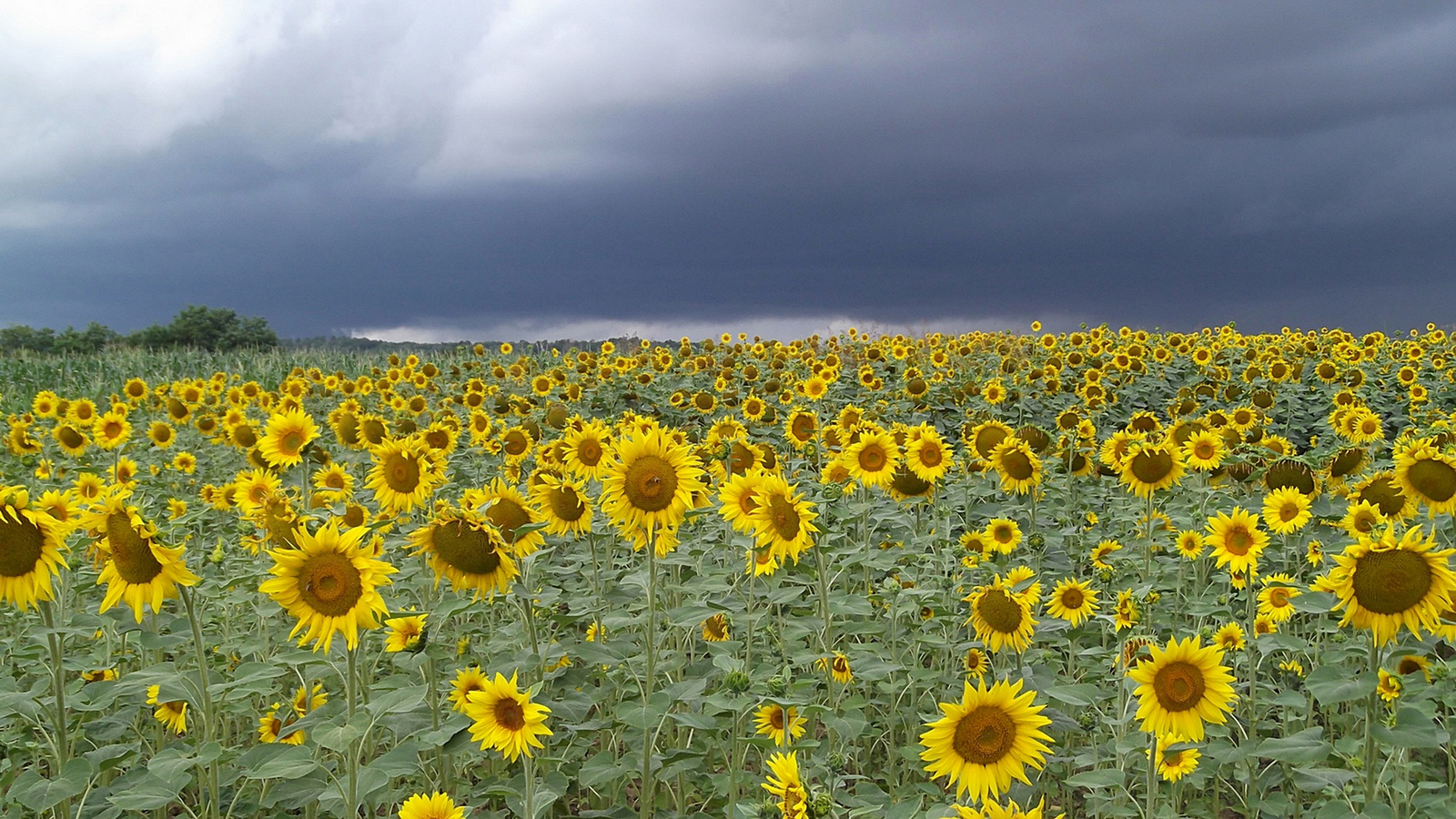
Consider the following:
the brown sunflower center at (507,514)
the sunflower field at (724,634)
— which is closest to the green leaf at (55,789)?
the sunflower field at (724,634)

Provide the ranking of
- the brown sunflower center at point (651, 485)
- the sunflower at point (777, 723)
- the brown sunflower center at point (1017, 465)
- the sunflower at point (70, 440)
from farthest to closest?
the sunflower at point (70, 440) → the brown sunflower center at point (1017, 465) → the brown sunflower center at point (651, 485) → the sunflower at point (777, 723)

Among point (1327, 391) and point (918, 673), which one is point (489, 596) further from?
point (1327, 391)

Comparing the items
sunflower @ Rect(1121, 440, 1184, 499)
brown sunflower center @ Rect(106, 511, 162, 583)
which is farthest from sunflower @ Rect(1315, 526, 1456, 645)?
brown sunflower center @ Rect(106, 511, 162, 583)

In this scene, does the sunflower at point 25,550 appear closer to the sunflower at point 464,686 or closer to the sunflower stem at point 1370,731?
the sunflower at point 464,686

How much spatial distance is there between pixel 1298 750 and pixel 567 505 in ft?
10.6

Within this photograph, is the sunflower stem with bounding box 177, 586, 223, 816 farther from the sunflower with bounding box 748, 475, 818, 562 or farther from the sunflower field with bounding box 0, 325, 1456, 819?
the sunflower with bounding box 748, 475, 818, 562

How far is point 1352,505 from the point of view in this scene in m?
5.56

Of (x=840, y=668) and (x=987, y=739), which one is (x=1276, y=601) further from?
(x=987, y=739)

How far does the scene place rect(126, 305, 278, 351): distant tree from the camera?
161 ft

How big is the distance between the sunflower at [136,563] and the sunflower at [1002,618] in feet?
10.6

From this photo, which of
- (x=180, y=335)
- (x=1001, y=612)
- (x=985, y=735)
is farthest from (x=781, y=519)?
(x=180, y=335)

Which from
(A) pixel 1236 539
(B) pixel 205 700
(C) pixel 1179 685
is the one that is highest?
(A) pixel 1236 539

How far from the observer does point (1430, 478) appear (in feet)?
17.4

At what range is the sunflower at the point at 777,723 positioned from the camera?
3.87m
